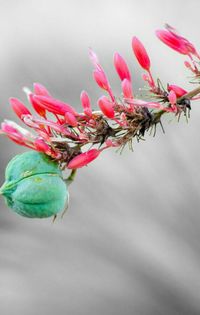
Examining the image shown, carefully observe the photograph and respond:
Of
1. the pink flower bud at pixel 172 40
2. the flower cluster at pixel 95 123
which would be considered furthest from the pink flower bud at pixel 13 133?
the pink flower bud at pixel 172 40

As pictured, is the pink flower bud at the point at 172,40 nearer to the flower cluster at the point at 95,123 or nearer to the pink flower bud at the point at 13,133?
the flower cluster at the point at 95,123

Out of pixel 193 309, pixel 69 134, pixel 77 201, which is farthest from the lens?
pixel 77 201

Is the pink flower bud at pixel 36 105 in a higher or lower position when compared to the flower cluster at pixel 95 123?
higher

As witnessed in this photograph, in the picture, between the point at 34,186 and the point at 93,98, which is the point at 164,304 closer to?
the point at 93,98

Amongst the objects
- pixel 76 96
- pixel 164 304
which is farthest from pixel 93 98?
pixel 164 304

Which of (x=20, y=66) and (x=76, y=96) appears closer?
(x=76, y=96)

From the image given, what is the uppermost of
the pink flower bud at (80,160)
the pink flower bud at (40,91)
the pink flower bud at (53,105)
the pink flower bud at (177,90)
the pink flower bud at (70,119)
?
the pink flower bud at (40,91)

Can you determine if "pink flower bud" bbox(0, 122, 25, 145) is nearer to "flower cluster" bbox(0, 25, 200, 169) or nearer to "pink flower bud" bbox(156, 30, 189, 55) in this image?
"flower cluster" bbox(0, 25, 200, 169)

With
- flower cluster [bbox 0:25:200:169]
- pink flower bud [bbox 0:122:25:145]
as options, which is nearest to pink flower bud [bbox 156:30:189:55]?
flower cluster [bbox 0:25:200:169]

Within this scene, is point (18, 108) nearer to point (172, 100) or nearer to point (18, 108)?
point (18, 108)
